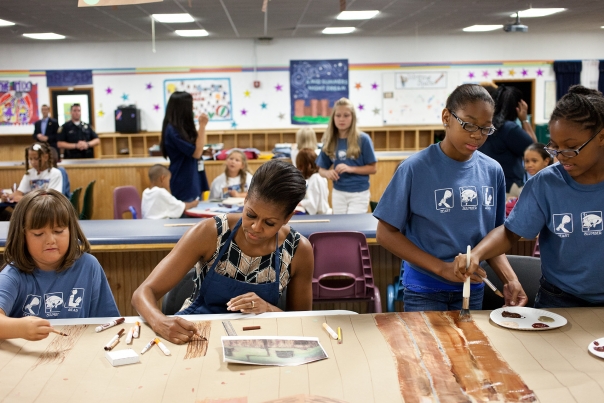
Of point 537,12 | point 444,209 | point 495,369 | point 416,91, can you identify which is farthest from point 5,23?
point 495,369

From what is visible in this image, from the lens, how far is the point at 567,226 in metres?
1.88

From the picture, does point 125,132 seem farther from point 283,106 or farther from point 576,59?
point 576,59

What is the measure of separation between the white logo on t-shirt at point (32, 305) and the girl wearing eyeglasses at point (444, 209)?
1166mm

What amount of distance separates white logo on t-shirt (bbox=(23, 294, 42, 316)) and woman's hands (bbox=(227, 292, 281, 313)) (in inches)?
25.2

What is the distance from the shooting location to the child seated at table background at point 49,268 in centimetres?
198

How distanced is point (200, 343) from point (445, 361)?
0.65 metres

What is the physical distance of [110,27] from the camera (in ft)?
31.7

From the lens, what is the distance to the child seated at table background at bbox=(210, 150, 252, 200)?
18.0 ft

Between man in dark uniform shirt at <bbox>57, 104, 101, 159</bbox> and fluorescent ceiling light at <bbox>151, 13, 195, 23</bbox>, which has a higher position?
fluorescent ceiling light at <bbox>151, 13, 195, 23</bbox>

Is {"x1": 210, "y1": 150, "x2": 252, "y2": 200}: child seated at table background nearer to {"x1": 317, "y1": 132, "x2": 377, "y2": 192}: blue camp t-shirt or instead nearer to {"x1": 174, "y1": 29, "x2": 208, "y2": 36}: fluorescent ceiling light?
{"x1": 317, "y1": 132, "x2": 377, "y2": 192}: blue camp t-shirt

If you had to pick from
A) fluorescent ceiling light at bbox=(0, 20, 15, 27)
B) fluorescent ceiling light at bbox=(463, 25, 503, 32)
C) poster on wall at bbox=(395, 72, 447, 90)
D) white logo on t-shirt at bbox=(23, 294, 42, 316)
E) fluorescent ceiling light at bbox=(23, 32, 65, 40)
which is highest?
fluorescent ceiling light at bbox=(463, 25, 503, 32)

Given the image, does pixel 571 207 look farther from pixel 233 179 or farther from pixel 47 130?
pixel 47 130

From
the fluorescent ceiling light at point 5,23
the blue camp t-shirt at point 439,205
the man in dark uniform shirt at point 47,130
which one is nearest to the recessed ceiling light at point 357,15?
the fluorescent ceiling light at point 5,23

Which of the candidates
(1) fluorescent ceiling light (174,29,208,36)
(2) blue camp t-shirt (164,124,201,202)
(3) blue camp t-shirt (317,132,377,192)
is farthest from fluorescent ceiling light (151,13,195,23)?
(3) blue camp t-shirt (317,132,377,192)
